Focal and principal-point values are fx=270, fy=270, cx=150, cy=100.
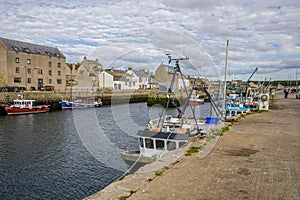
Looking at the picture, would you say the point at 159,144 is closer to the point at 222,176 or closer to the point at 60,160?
the point at 222,176

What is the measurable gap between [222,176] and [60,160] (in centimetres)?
1257

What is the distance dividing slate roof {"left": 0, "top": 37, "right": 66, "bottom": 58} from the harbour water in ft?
101

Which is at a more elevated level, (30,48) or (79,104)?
(30,48)

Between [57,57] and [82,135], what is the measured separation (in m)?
43.0

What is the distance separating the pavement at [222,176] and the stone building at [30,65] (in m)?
51.0

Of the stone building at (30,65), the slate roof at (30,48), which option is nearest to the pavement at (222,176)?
the stone building at (30,65)

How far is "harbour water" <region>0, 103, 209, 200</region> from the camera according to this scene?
42.1ft

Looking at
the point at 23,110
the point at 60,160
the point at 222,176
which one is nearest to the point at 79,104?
the point at 23,110

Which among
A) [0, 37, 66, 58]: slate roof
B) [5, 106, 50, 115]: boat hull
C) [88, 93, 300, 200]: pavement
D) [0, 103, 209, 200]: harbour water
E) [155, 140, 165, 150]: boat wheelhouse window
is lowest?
[0, 103, 209, 200]: harbour water

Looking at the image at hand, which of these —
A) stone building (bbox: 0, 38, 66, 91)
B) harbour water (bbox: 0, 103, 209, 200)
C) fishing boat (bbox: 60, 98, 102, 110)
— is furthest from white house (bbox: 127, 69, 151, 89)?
harbour water (bbox: 0, 103, 209, 200)

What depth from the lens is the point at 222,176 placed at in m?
7.68

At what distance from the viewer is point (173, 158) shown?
9.97 m

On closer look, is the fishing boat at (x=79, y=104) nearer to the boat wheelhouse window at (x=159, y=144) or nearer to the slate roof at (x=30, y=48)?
the slate roof at (x=30, y=48)

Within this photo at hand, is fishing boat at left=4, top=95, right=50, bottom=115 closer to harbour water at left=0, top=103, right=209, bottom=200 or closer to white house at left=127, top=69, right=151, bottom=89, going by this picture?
harbour water at left=0, top=103, right=209, bottom=200
